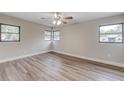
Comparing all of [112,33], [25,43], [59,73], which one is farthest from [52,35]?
[59,73]

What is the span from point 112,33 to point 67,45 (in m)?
3.33

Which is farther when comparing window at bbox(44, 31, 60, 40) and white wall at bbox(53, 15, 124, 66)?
window at bbox(44, 31, 60, 40)

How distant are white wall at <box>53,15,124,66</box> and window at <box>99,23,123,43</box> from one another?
189 mm

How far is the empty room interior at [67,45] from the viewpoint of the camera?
12.5 ft

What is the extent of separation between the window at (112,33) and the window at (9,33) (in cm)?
436

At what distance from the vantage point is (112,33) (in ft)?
15.7

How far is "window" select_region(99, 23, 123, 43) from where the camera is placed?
14.8 ft

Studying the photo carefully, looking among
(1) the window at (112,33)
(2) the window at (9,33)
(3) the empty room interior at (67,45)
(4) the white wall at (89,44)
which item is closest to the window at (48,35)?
(3) the empty room interior at (67,45)

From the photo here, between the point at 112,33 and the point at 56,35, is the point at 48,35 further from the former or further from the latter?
the point at 112,33

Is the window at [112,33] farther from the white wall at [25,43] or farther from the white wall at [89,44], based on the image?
the white wall at [25,43]

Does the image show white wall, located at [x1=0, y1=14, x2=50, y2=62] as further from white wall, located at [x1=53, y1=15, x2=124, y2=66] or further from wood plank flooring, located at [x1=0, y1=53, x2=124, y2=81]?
white wall, located at [x1=53, y1=15, x2=124, y2=66]

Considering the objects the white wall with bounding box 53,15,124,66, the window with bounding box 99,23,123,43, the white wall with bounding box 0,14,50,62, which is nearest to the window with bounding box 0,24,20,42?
the white wall with bounding box 0,14,50,62

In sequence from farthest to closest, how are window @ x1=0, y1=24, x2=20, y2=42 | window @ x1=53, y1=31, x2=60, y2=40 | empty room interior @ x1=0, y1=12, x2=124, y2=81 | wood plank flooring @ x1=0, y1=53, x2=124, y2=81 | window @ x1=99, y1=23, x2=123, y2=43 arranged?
window @ x1=53, y1=31, x2=60, y2=40 < window @ x1=0, y1=24, x2=20, y2=42 < window @ x1=99, y1=23, x2=123, y2=43 < empty room interior @ x1=0, y1=12, x2=124, y2=81 < wood plank flooring @ x1=0, y1=53, x2=124, y2=81
